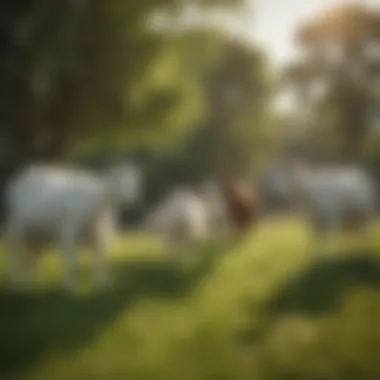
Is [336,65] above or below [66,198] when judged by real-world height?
above

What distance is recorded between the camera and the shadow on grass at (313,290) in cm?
123

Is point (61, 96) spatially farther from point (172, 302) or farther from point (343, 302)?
point (343, 302)

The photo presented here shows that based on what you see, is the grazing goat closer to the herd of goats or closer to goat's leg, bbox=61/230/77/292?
the herd of goats

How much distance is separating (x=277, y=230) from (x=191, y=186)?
0.14 m

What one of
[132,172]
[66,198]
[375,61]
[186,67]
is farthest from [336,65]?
[66,198]

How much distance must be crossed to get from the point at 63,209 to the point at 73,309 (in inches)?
6.0

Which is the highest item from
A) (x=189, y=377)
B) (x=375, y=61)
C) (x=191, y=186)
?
(x=375, y=61)

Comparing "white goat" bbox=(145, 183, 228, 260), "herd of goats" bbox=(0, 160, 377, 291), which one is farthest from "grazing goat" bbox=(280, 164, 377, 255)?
"white goat" bbox=(145, 183, 228, 260)

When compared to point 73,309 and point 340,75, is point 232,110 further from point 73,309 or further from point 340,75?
point 73,309

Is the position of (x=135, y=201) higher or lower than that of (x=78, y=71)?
lower

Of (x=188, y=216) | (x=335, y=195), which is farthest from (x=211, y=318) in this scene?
(x=335, y=195)

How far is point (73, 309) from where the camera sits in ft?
4.04

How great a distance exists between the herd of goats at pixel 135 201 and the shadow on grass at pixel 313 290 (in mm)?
57

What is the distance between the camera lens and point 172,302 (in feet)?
4.05
